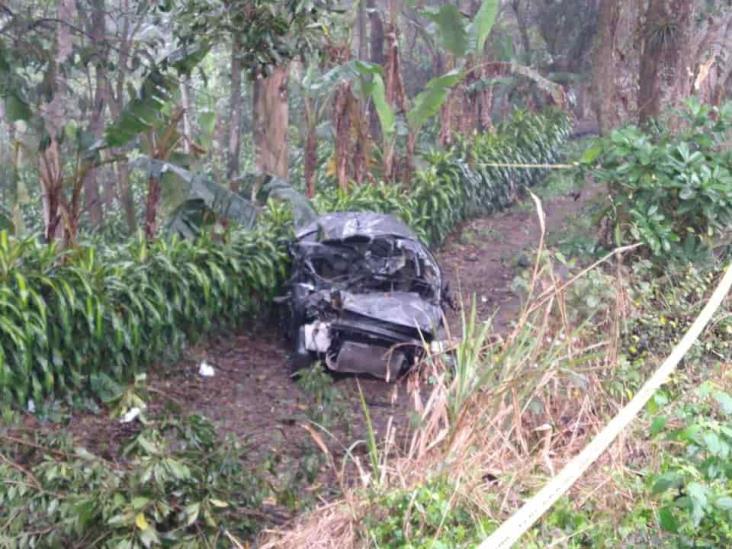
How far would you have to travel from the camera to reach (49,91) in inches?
414

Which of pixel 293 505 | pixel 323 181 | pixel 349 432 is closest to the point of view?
pixel 293 505

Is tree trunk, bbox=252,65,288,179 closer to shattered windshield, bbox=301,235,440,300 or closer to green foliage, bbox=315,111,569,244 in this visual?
green foliage, bbox=315,111,569,244

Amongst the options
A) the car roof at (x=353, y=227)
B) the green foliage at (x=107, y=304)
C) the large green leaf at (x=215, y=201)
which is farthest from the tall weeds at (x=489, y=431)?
the car roof at (x=353, y=227)

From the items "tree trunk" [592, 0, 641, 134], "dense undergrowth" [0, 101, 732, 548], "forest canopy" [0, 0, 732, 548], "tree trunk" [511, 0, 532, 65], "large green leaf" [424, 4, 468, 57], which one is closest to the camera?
"dense undergrowth" [0, 101, 732, 548]

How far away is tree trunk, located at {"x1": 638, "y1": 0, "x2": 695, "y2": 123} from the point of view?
13.4 m

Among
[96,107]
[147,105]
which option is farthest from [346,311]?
[96,107]

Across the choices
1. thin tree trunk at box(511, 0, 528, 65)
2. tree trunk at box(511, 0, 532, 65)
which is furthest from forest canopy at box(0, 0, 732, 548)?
thin tree trunk at box(511, 0, 528, 65)

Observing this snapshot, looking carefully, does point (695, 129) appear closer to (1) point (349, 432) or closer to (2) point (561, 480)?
(1) point (349, 432)

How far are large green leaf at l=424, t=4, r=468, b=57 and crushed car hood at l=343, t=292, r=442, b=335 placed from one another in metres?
6.17

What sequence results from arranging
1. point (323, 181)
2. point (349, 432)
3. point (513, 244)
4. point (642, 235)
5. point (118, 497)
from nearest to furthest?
point (118, 497)
point (349, 432)
point (642, 235)
point (513, 244)
point (323, 181)

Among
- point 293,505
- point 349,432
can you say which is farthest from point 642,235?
point 293,505

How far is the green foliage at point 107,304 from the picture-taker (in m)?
8.66

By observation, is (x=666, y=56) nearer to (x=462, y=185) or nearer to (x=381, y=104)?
(x=381, y=104)

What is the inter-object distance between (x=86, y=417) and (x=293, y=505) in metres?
3.53
